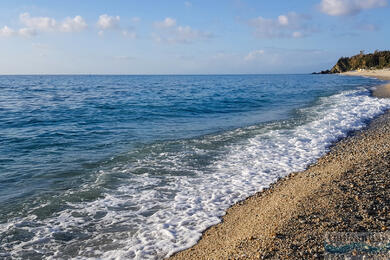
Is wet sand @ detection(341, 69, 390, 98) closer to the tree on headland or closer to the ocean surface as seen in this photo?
the tree on headland

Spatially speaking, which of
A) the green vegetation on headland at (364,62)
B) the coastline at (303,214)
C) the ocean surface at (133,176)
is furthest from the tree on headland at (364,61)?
the coastline at (303,214)

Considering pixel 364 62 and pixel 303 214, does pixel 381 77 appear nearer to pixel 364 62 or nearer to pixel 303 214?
pixel 364 62

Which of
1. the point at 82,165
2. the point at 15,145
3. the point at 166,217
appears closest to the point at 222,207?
the point at 166,217

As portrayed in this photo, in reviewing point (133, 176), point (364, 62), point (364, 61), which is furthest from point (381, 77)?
point (133, 176)

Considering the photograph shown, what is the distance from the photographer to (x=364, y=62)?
303 ft

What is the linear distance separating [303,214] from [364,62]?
10416 cm

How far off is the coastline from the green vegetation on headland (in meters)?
84.5

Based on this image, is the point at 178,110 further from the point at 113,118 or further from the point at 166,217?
the point at 166,217

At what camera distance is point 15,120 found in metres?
15.5

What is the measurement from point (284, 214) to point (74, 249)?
3.27 metres

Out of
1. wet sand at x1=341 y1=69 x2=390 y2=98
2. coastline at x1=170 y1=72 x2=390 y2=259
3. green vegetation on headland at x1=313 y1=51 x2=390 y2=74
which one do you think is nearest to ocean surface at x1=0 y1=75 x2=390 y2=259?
coastline at x1=170 y1=72 x2=390 y2=259

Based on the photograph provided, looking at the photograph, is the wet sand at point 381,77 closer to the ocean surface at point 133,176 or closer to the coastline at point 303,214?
the ocean surface at point 133,176

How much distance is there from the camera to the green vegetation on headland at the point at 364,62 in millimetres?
81537

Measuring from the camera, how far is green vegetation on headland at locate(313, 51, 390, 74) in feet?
268
